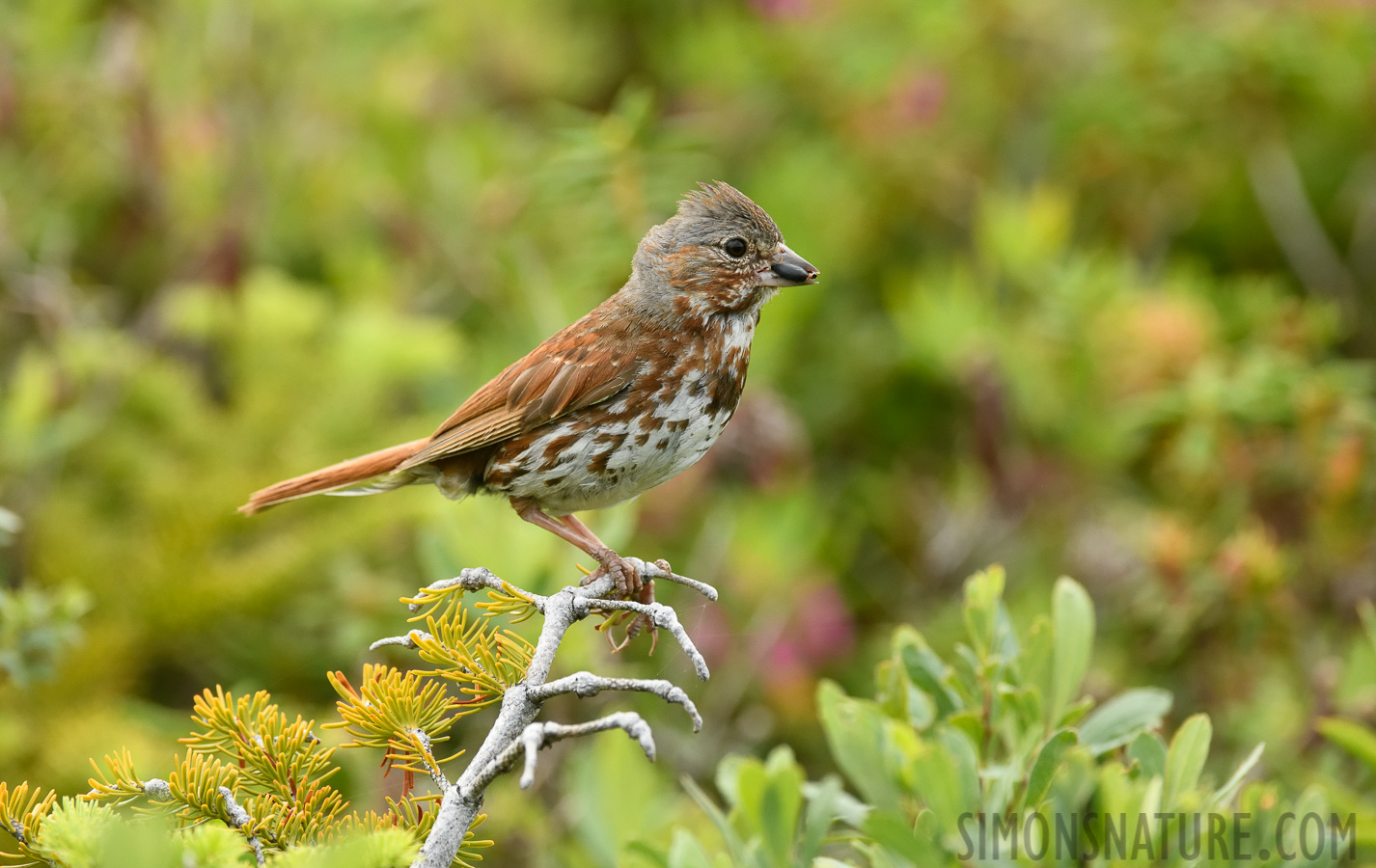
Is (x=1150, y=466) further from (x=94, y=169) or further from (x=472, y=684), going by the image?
(x=94, y=169)

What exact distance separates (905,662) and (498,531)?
1.13 metres

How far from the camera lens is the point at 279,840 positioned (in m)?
1.70

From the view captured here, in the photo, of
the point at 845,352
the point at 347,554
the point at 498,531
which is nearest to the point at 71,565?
the point at 347,554

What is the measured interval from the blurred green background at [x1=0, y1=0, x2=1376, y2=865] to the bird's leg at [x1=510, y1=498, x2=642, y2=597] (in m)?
0.14

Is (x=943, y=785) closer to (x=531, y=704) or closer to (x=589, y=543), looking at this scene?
(x=531, y=704)

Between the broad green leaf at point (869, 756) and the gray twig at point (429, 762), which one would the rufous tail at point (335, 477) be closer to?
the gray twig at point (429, 762)

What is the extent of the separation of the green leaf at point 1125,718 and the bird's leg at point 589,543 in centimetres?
85

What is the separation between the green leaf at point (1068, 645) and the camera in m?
2.21

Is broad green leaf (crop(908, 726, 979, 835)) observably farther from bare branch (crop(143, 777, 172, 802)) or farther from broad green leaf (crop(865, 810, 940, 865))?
bare branch (crop(143, 777, 172, 802))

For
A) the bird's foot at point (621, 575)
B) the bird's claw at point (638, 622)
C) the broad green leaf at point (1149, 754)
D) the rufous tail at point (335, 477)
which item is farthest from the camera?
the rufous tail at point (335, 477)

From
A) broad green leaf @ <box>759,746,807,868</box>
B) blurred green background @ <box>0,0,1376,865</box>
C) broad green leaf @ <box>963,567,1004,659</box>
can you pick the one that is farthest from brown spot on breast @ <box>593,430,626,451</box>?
broad green leaf @ <box>759,746,807,868</box>

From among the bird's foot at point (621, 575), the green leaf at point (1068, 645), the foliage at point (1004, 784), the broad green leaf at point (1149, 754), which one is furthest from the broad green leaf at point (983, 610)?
the bird's foot at point (621, 575)

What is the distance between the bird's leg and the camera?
2367 millimetres

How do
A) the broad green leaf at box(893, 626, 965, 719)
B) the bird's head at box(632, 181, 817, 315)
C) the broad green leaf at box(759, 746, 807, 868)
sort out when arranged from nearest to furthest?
the broad green leaf at box(759, 746, 807, 868) < the broad green leaf at box(893, 626, 965, 719) < the bird's head at box(632, 181, 817, 315)
